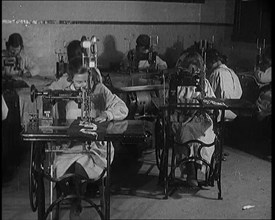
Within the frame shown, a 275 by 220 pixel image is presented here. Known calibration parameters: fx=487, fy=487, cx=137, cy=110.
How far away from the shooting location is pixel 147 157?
153 cm

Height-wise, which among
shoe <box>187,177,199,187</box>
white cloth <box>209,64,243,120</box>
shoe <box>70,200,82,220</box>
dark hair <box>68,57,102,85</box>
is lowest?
shoe <box>70,200,82,220</box>

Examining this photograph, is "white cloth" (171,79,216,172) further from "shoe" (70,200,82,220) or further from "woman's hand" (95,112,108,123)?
"shoe" (70,200,82,220)

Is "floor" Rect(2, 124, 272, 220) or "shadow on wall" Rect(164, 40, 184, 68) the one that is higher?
"shadow on wall" Rect(164, 40, 184, 68)

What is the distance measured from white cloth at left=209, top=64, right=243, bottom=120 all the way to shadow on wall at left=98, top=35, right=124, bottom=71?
0.99ft

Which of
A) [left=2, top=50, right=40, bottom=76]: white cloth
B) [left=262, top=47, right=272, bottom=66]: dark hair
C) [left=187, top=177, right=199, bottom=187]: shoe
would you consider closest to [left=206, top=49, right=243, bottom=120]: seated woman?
[left=262, top=47, right=272, bottom=66]: dark hair

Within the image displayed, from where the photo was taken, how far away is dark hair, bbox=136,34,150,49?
147 cm

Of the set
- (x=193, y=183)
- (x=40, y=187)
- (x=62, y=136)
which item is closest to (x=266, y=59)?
(x=193, y=183)

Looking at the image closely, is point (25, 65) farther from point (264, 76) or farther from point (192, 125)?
point (264, 76)

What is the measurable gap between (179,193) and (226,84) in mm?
376

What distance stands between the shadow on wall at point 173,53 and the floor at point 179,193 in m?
0.28

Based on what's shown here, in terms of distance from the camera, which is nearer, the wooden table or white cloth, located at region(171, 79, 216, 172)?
the wooden table

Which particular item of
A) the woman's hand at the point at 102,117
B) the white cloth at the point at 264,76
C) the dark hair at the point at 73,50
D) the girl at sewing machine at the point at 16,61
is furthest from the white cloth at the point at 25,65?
the white cloth at the point at 264,76

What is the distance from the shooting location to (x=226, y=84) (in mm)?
1541

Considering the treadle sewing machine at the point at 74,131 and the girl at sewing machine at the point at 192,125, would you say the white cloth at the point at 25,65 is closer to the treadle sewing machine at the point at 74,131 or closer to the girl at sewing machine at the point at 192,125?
the treadle sewing machine at the point at 74,131
